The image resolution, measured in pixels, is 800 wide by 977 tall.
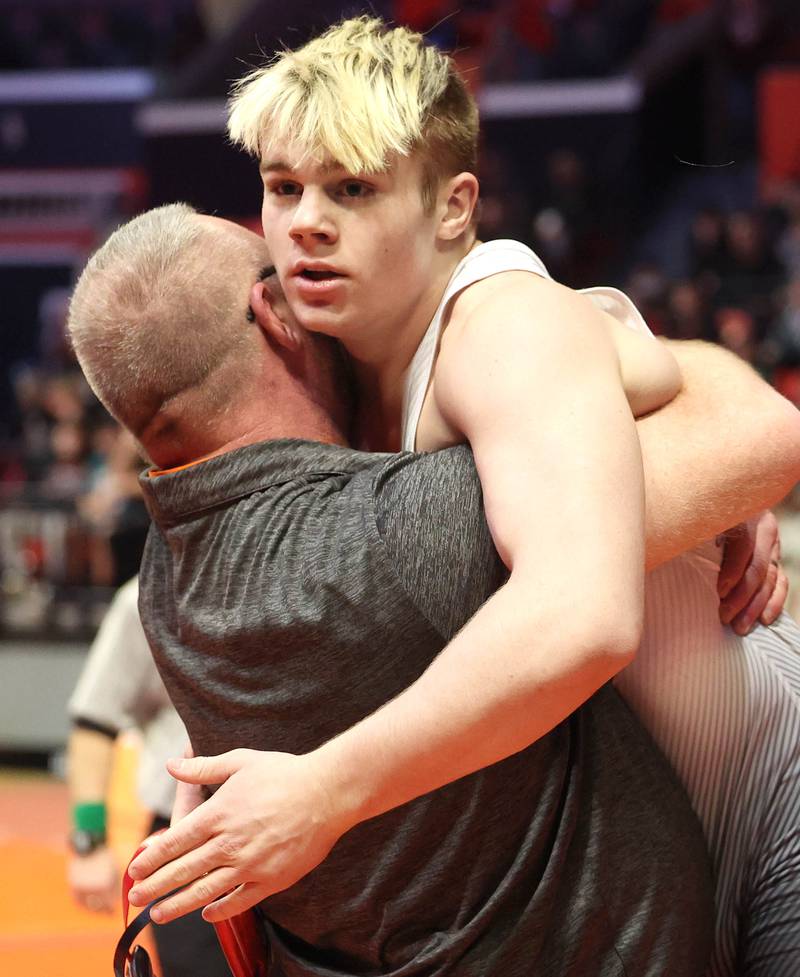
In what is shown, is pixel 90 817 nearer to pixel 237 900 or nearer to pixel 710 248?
pixel 237 900

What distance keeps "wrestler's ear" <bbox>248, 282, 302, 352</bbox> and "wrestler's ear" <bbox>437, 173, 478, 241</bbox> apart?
21 centimetres

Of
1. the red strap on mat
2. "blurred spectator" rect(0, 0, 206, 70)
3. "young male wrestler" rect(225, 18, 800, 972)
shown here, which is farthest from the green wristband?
"blurred spectator" rect(0, 0, 206, 70)

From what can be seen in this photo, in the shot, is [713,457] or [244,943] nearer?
[713,457]

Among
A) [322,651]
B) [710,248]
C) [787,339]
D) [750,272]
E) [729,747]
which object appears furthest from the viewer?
[710,248]

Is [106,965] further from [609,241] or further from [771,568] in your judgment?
[609,241]

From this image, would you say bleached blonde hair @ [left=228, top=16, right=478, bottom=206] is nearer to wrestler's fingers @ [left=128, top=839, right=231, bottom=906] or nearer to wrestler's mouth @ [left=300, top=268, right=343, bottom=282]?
wrestler's mouth @ [left=300, top=268, right=343, bottom=282]

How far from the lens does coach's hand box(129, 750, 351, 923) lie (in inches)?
47.5

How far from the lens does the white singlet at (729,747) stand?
4.87ft

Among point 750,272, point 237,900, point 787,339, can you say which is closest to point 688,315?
point 787,339

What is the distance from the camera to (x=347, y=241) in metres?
1.52

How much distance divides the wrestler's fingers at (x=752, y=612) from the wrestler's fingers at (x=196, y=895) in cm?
67

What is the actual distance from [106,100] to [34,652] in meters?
9.04

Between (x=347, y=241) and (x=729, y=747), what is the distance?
708 millimetres

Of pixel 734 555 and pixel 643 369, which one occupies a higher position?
pixel 643 369
